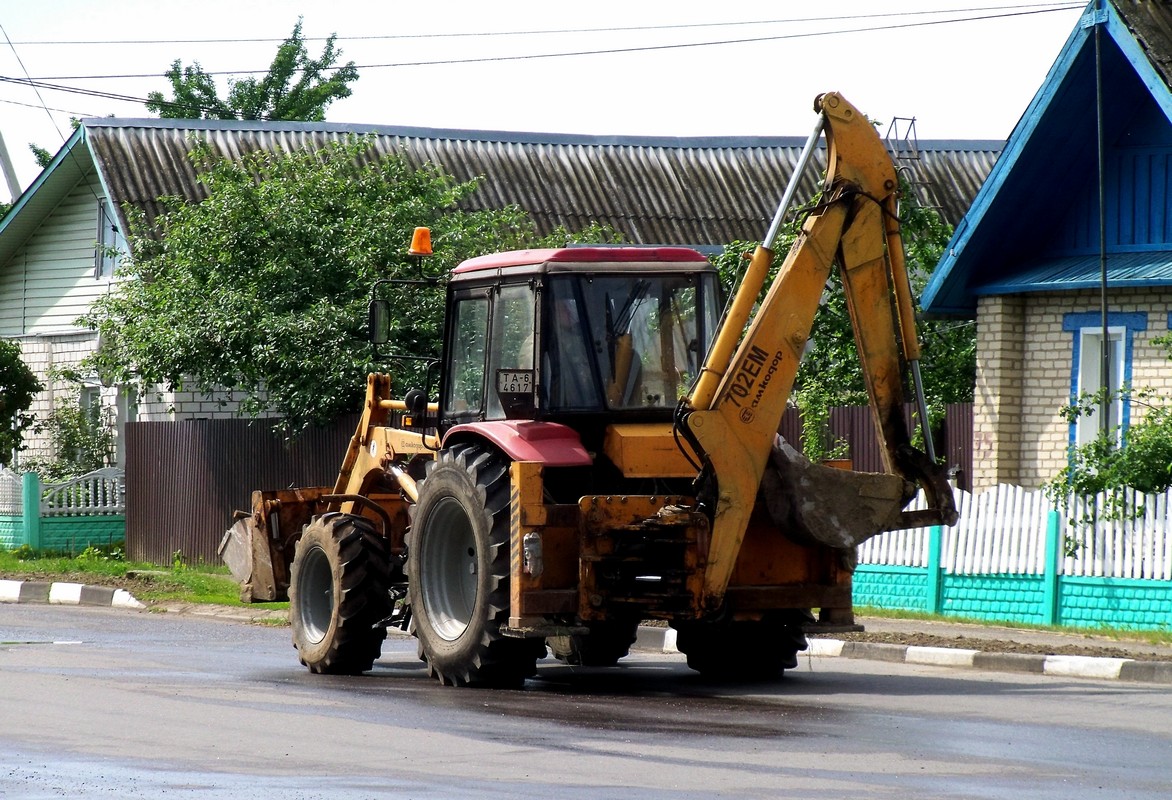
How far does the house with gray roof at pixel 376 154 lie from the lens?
91.6ft

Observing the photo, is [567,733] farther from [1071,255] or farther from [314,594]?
[1071,255]

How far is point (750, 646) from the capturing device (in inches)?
484

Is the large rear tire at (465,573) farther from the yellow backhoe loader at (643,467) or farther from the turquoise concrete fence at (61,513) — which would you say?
the turquoise concrete fence at (61,513)

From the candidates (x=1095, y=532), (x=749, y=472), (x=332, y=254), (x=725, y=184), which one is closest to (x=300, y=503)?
(x=749, y=472)

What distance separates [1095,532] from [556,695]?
618cm

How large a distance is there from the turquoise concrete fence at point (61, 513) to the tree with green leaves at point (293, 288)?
342cm

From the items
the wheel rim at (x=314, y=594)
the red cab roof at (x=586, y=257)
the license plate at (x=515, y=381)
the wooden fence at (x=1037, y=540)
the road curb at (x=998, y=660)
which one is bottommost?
the road curb at (x=998, y=660)

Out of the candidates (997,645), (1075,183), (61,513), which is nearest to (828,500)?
(997,645)

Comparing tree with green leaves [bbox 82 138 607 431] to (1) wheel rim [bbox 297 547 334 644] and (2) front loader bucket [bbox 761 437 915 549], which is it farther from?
(2) front loader bucket [bbox 761 437 915 549]

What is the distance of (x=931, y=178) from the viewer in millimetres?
34156

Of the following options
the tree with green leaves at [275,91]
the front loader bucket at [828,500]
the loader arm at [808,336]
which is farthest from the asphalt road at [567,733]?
the tree with green leaves at [275,91]

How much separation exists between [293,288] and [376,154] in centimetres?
958

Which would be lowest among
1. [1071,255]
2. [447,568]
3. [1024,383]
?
[447,568]

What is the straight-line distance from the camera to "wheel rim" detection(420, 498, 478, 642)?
11781 mm
